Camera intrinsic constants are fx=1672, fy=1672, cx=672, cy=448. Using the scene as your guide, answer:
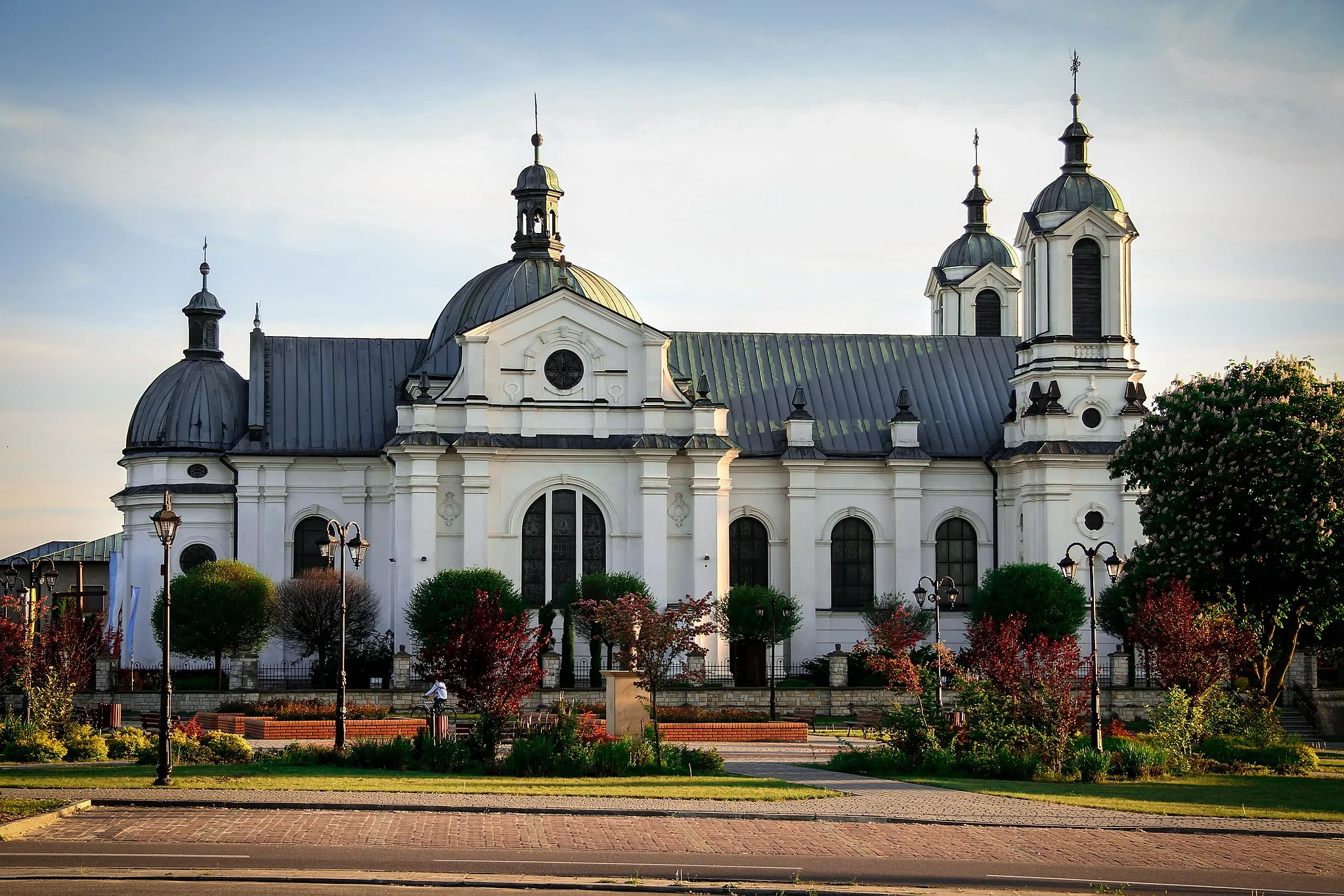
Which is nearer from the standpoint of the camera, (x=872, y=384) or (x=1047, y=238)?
(x=1047, y=238)

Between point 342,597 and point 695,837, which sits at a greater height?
point 342,597

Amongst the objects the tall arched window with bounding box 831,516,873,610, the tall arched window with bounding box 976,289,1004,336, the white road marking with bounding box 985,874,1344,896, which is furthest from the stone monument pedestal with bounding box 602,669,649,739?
the tall arched window with bounding box 976,289,1004,336

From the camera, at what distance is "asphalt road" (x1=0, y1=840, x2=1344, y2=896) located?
1984 cm

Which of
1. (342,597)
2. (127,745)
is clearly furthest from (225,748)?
(342,597)

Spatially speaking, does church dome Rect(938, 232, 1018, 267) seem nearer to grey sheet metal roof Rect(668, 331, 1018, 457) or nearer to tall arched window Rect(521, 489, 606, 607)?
grey sheet metal roof Rect(668, 331, 1018, 457)

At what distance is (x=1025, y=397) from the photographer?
210 ft

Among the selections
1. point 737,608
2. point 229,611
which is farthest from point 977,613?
point 229,611

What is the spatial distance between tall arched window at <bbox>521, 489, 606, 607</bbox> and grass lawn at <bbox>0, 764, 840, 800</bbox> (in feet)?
89.3

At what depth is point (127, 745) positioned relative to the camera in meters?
34.4

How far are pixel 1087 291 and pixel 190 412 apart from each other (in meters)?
34.2

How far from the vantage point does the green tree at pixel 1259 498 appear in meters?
46.7

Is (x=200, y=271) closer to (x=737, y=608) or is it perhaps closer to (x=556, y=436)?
(x=556, y=436)

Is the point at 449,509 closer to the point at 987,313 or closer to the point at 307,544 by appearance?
the point at 307,544

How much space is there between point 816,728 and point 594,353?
17404mm
